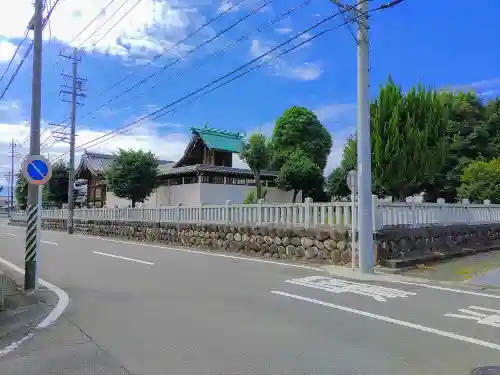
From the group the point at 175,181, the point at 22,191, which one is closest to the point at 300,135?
the point at 175,181

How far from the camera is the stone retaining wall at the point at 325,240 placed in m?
12.0

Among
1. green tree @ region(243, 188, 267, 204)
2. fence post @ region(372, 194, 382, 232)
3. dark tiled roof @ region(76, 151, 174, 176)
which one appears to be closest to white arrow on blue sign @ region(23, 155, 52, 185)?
fence post @ region(372, 194, 382, 232)

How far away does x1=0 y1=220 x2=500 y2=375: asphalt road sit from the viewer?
4.41 m

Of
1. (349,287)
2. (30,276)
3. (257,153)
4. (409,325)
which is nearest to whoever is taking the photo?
(409,325)

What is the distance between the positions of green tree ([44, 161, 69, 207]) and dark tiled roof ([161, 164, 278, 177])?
16.2 m

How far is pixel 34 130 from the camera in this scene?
9.16 m

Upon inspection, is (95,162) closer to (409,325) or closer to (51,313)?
(51,313)

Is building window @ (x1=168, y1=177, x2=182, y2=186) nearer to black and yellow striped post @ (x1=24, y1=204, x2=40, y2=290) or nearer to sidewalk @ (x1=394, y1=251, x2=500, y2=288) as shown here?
sidewalk @ (x1=394, y1=251, x2=500, y2=288)

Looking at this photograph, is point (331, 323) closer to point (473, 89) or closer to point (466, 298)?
point (466, 298)

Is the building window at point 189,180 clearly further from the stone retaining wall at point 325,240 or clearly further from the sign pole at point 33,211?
the sign pole at point 33,211

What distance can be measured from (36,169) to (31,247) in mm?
1578

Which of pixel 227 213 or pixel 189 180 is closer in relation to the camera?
pixel 227 213

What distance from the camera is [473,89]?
101ft

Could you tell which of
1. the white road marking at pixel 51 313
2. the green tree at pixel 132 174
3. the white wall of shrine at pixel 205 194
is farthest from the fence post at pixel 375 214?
the green tree at pixel 132 174
